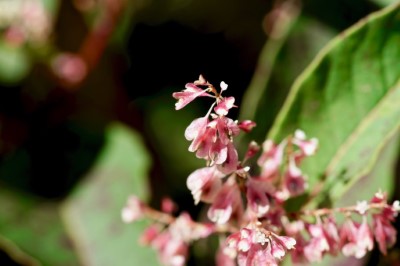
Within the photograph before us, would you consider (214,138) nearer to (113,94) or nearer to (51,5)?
(113,94)

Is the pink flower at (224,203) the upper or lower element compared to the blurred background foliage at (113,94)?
upper

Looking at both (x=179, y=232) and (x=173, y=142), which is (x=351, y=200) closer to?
(x=179, y=232)

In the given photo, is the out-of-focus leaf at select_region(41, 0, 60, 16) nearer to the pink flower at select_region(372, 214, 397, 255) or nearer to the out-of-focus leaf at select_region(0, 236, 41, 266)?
the out-of-focus leaf at select_region(0, 236, 41, 266)

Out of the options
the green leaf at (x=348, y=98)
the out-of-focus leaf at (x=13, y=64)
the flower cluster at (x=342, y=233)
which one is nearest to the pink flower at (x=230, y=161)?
the flower cluster at (x=342, y=233)

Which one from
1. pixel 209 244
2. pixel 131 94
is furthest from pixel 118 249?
pixel 131 94

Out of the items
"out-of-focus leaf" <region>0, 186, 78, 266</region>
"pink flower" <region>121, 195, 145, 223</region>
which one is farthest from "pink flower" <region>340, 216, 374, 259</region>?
"out-of-focus leaf" <region>0, 186, 78, 266</region>

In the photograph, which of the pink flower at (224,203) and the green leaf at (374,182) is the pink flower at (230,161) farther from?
the green leaf at (374,182)
